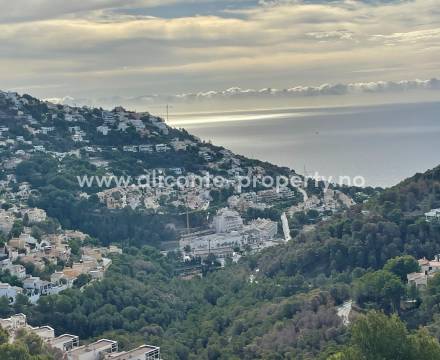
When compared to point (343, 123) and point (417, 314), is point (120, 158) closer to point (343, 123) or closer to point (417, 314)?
point (417, 314)

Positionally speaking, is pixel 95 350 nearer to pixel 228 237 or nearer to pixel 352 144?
pixel 228 237

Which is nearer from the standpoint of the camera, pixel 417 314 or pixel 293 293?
pixel 417 314

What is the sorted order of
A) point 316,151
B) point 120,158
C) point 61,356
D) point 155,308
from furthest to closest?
1. point 316,151
2. point 120,158
3. point 155,308
4. point 61,356

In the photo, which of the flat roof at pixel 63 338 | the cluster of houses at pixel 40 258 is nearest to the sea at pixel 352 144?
the cluster of houses at pixel 40 258

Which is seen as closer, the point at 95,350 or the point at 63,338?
the point at 95,350

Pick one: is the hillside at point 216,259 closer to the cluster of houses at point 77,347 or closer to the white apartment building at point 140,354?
the white apartment building at point 140,354

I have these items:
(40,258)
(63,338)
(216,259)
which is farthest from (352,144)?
(63,338)

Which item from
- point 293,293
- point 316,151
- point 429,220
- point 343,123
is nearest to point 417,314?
point 293,293
